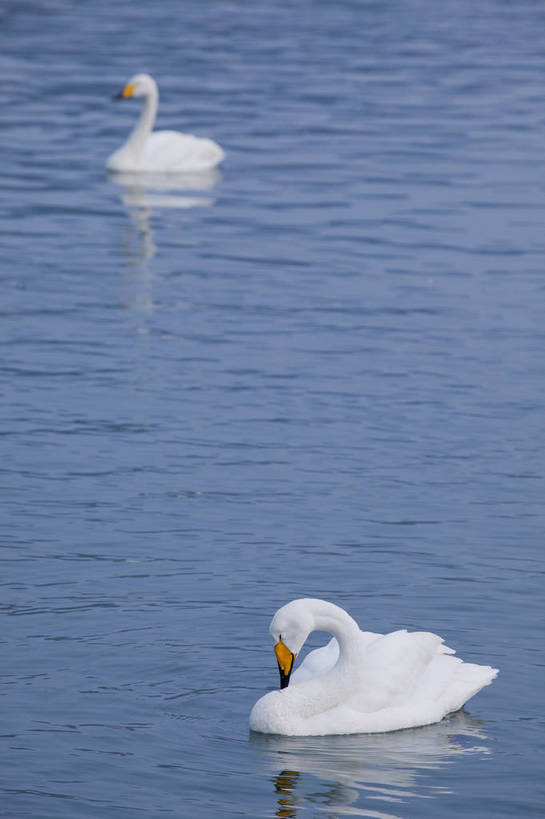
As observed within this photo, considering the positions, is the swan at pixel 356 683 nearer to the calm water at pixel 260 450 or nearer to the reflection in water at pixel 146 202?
the calm water at pixel 260 450

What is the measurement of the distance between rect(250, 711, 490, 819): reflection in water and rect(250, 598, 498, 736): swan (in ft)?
0.25

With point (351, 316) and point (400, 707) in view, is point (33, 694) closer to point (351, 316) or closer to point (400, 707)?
point (400, 707)

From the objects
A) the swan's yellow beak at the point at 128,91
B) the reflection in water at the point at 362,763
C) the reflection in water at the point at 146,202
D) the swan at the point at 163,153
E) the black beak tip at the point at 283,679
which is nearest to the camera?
the reflection in water at the point at 362,763

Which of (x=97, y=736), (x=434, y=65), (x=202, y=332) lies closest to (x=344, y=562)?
(x=97, y=736)

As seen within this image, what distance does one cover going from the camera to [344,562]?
13141mm

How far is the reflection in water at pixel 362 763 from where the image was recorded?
984cm

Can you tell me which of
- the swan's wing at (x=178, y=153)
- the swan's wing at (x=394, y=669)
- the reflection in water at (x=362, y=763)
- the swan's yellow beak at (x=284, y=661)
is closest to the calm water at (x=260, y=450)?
the reflection in water at (x=362, y=763)

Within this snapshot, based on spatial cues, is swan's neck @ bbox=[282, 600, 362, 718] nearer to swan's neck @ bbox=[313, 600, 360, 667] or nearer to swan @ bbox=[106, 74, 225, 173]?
swan's neck @ bbox=[313, 600, 360, 667]

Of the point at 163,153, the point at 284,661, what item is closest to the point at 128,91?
the point at 163,153

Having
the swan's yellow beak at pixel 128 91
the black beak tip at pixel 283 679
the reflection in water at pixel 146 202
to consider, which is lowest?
the black beak tip at pixel 283 679

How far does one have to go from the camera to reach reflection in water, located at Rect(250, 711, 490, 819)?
9836mm

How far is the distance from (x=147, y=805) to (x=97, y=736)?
849mm

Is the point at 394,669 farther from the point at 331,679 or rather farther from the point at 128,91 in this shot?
the point at 128,91

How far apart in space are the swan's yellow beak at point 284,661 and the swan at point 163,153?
19285 millimetres
